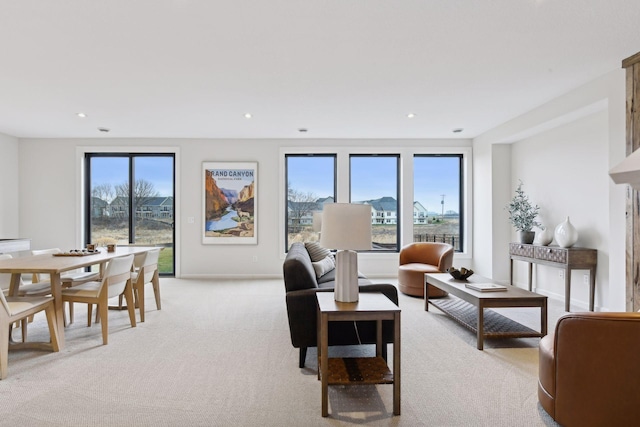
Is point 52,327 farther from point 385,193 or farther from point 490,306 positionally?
point 385,193

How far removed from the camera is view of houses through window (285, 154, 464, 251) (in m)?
6.82

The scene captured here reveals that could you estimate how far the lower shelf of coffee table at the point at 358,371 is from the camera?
7.03 ft

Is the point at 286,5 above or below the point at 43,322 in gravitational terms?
above

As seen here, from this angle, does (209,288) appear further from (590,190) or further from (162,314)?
(590,190)

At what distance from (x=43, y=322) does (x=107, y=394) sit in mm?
2269

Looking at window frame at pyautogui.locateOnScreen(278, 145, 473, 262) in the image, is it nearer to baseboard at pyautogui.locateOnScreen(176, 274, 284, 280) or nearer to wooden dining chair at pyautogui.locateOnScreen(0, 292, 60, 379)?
baseboard at pyautogui.locateOnScreen(176, 274, 284, 280)

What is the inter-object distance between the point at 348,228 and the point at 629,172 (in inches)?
55.2

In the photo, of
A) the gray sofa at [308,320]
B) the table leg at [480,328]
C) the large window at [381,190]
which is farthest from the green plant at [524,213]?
the gray sofa at [308,320]

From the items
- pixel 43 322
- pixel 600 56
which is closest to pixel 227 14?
pixel 600 56

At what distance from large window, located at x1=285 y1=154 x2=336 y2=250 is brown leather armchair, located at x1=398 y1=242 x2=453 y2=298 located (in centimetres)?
186

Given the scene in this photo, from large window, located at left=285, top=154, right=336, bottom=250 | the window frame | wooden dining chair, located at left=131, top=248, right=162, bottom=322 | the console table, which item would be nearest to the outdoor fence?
the window frame

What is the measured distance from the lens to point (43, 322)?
396 cm

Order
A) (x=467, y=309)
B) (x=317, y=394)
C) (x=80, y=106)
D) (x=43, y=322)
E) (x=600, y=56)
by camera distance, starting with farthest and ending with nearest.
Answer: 1. (x=80, y=106)
2. (x=467, y=309)
3. (x=43, y=322)
4. (x=600, y=56)
5. (x=317, y=394)

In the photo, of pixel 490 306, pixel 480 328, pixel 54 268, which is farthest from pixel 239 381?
pixel 490 306
